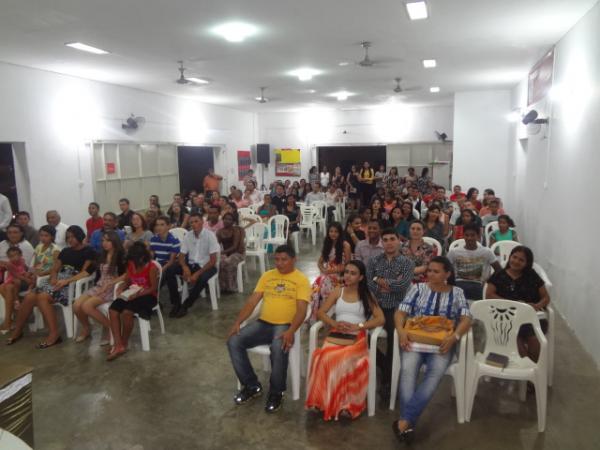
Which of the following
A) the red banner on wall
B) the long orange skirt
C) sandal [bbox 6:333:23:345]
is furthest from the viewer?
Result: the red banner on wall

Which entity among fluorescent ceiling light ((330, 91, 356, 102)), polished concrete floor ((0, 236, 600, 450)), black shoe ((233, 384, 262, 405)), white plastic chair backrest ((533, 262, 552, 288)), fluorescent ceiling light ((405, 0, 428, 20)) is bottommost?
polished concrete floor ((0, 236, 600, 450))

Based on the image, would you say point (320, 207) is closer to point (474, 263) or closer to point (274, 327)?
point (474, 263)

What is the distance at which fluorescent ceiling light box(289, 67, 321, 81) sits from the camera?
717cm

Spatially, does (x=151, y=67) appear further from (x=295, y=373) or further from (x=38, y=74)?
(x=295, y=373)

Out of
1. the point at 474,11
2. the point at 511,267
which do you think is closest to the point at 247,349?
the point at 511,267

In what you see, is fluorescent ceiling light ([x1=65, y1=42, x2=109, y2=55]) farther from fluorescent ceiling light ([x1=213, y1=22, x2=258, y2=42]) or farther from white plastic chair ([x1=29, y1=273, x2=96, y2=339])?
white plastic chair ([x1=29, y1=273, x2=96, y2=339])

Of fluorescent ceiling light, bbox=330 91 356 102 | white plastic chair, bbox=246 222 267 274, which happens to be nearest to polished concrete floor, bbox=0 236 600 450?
white plastic chair, bbox=246 222 267 274

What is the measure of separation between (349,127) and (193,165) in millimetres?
4828

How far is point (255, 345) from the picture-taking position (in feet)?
10.9

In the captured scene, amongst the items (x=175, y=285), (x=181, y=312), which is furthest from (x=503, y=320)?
(x=175, y=285)

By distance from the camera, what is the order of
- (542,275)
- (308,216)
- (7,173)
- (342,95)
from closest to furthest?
(542,275) → (7,173) → (308,216) → (342,95)

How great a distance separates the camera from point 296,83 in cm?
853

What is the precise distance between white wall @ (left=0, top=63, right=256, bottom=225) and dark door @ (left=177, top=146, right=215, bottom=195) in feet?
5.34

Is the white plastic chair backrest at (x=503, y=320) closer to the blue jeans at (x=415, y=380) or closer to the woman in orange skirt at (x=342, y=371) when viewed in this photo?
the blue jeans at (x=415, y=380)
